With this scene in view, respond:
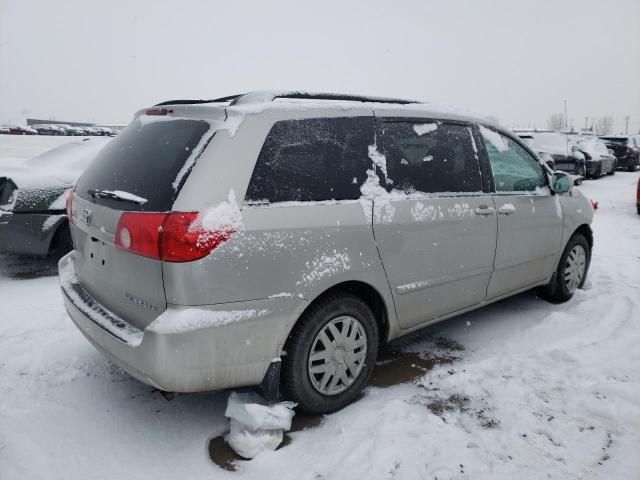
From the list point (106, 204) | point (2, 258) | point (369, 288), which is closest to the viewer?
point (106, 204)

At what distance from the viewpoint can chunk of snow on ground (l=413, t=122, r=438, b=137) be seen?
10.3 feet

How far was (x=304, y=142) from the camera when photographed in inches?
101

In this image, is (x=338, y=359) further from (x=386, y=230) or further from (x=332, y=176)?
(x=332, y=176)

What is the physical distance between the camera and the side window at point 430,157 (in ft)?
9.68

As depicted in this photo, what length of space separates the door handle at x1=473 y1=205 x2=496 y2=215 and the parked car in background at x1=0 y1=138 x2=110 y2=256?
428cm

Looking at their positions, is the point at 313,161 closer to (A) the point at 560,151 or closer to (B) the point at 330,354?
(B) the point at 330,354

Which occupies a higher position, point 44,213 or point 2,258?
point 44,213

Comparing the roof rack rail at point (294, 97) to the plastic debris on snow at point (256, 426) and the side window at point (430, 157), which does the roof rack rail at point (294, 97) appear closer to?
the side window at point (430, 157)

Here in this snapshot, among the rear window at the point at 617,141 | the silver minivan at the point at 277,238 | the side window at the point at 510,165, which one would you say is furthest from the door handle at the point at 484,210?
the rear window at the point at 617,141

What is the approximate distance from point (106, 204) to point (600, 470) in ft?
9.25

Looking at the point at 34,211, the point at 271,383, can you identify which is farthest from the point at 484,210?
the point at 34,211

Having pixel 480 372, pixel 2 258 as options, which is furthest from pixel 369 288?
pixel 2 258

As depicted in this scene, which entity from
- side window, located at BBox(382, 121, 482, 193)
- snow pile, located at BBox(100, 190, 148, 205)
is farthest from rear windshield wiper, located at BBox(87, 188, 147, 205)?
side window, located at BBox(382, 121, 482, 193)

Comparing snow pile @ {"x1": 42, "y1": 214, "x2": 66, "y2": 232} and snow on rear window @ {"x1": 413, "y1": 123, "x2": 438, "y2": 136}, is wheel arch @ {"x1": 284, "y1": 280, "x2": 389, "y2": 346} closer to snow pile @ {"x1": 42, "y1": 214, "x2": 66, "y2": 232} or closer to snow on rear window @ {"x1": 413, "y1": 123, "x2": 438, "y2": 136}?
snow on rear window @ {"x1": 413, "y1": 123, "x2": 438, "y2": 136}
